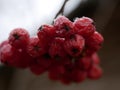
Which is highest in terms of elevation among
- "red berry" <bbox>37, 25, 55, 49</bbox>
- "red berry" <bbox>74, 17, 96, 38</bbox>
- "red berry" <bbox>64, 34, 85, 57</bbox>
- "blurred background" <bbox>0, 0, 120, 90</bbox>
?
"red berry" <bbox>37, 25, 55, 49</bbox>

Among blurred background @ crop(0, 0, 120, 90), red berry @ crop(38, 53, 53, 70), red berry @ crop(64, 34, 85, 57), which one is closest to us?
red berry @ crop(64, 34, 85, 57)

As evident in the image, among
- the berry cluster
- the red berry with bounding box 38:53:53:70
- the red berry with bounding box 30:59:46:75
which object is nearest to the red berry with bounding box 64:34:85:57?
the berry cluster

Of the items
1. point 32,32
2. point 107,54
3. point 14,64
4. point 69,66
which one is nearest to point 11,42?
point 14,64

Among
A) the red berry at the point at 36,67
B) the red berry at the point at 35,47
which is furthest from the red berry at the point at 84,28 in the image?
the red berry at the point at 36,67

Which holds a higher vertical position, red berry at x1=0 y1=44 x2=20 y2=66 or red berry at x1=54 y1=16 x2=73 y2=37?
red berry at x1=54 y1=16 x2=73 y2=37

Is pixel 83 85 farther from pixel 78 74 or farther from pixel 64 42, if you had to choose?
pixel 64 42

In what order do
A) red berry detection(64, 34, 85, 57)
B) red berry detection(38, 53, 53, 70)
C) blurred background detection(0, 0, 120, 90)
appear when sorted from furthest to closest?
blurred background detection(0, 0, 120, 90), red berry detection(38, 53, 53, 70), red berry detection(64, 34, 85, 57)

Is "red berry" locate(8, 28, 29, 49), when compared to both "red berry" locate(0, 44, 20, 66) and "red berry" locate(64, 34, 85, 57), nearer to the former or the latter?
"red berry" locate(0, 44, 20, 66)
